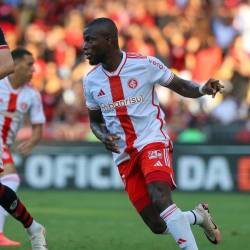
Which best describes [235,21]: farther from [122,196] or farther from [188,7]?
[122,196]

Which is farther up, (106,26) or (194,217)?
(106,26)

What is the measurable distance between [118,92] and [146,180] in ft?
2.80

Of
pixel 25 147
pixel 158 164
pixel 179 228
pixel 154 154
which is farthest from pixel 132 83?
pixel 25 147

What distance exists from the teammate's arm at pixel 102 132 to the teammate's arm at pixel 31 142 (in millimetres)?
2368

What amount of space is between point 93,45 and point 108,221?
5036mm

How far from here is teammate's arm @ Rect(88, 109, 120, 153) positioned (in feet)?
26.2

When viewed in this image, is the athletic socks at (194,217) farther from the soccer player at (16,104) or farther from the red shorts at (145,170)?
the soccer player at (16,104)

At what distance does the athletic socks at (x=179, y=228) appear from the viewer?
7.49m

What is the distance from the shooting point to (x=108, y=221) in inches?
494

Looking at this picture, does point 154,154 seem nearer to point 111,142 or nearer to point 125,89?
point 111,142

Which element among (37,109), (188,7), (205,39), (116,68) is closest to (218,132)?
(205,39)

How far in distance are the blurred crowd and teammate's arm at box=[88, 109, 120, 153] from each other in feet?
31.9

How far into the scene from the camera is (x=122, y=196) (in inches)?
661

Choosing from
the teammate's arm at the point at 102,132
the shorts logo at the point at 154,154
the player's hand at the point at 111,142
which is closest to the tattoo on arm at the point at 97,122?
the teammate's arm at the point at 102,132
